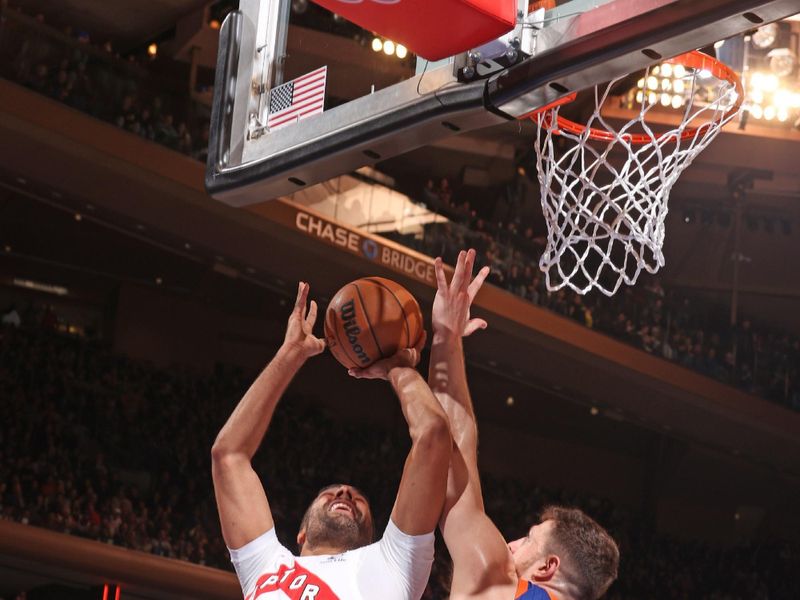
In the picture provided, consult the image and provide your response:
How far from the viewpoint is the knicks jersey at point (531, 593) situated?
2.70 m

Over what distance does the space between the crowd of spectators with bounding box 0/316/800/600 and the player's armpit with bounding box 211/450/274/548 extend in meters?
7.82

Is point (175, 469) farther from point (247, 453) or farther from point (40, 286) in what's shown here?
point (247, 453)

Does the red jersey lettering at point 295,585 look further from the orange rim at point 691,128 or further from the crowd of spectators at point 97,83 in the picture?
the crowd of spectators at point 97,83

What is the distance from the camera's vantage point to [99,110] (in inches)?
476

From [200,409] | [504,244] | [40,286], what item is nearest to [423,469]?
[504,244]

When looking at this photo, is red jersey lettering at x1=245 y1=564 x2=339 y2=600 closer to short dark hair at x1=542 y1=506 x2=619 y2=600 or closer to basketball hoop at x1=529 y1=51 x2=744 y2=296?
short dark hair at x1=542 y1=506 x2=619 y2=600

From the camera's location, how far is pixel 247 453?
3127 millimetres

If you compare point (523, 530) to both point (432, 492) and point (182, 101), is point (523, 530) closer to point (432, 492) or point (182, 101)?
point (182, 101)

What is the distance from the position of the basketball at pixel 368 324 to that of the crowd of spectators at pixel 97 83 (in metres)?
9.29

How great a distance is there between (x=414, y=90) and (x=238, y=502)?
123cm

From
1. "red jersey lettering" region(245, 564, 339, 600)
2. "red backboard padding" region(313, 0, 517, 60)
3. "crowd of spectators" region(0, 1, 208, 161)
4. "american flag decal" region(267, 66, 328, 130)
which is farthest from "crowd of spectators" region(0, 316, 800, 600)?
"red backboard padding" region(313, 0, 517, 60)

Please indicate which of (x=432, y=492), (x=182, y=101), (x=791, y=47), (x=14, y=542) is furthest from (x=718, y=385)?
(x=432, y=492)

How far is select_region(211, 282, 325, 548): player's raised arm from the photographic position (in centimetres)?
305

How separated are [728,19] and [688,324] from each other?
15.1 m
